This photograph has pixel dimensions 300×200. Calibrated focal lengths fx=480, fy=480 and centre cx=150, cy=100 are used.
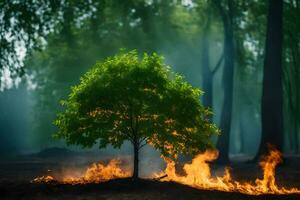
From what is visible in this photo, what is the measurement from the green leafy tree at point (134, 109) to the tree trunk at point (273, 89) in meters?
10.0

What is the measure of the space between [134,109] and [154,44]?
33.4 meters

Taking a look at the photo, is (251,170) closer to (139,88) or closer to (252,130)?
(139,88)

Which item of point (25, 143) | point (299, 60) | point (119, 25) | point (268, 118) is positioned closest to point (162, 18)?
point (119, 25)

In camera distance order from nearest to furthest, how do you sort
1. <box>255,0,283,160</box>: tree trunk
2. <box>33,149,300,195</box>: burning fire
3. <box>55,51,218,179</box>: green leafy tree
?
<box>55,51,218,179</box>: green leafy tree
<box>33,149,300,195</box>: burning fire
<box>255,0,283,160</box>: tree trunk

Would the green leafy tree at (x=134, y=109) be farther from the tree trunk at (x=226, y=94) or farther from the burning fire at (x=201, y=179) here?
the tree trunk at (x=226, y=94)

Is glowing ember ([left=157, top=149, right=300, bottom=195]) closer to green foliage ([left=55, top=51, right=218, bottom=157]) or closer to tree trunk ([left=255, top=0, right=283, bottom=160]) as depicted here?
green foliage ([left=55, top=51, right=218, bottom=157])

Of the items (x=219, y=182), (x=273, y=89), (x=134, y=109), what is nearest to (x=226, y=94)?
(x=273, y=89)

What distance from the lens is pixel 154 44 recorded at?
162ft

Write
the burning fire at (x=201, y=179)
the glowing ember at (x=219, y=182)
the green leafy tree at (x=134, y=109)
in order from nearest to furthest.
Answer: the green leafy tree at (x=134, y=109), the glowing ember at (x=219, y=182), the burning fire at (x=201, y=179)

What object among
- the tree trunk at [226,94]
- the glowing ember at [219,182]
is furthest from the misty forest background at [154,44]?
the glowing ember at [219,182]

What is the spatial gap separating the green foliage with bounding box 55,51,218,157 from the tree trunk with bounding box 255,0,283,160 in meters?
10.1

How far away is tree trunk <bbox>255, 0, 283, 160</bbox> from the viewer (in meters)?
26.0

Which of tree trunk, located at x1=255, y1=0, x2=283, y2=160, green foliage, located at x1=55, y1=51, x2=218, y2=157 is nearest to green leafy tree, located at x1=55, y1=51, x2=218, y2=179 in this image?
green foliage, located at x1=55, y1=51, x2=218, y2=157

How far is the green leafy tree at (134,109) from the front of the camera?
16422 mm
